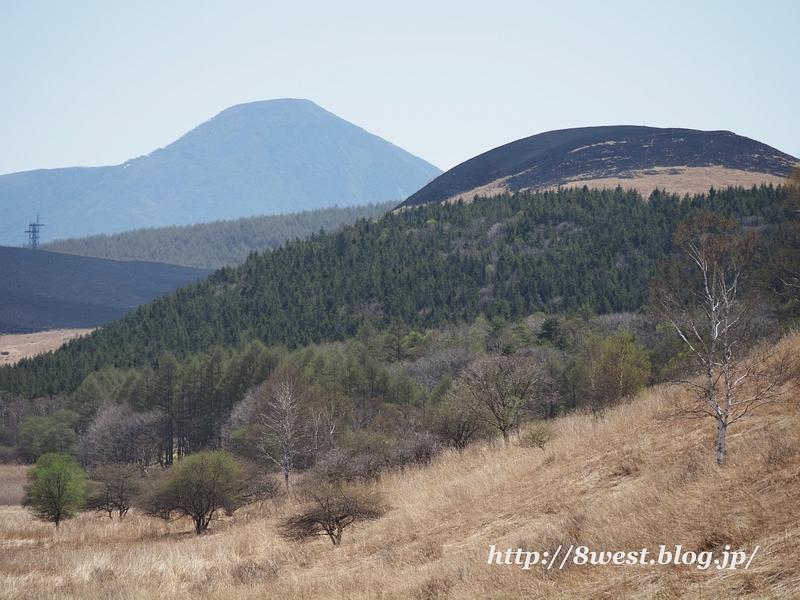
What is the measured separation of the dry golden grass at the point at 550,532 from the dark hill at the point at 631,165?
123m

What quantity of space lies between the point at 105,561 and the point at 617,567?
62.4 feet

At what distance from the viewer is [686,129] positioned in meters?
183

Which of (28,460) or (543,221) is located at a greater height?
(543,221)

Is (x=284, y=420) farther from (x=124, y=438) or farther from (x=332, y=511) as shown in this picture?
(x=124, y=438)

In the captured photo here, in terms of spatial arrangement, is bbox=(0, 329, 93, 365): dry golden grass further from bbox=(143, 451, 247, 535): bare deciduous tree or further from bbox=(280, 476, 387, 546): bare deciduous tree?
bbox=(280, 476, 387, 546): bare deciduous tree

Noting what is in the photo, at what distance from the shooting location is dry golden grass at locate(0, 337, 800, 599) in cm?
1090

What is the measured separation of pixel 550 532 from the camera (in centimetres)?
1357

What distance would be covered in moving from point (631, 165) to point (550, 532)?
15601cm

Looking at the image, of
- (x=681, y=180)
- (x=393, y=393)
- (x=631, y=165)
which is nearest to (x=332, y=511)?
(x=393, y=393)

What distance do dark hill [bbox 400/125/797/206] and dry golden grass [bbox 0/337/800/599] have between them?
405 ft

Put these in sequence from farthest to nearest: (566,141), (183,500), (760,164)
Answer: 1. (566,141)
2. (760,164)
3. (183,500)

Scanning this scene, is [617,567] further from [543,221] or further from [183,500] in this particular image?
[543,221]

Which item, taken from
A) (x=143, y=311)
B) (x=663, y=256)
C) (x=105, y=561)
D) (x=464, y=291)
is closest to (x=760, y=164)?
(x=663, y=256)

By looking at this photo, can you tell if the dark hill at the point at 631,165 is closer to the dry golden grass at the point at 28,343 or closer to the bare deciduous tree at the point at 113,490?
the dry golden grass at the point at 28,343
